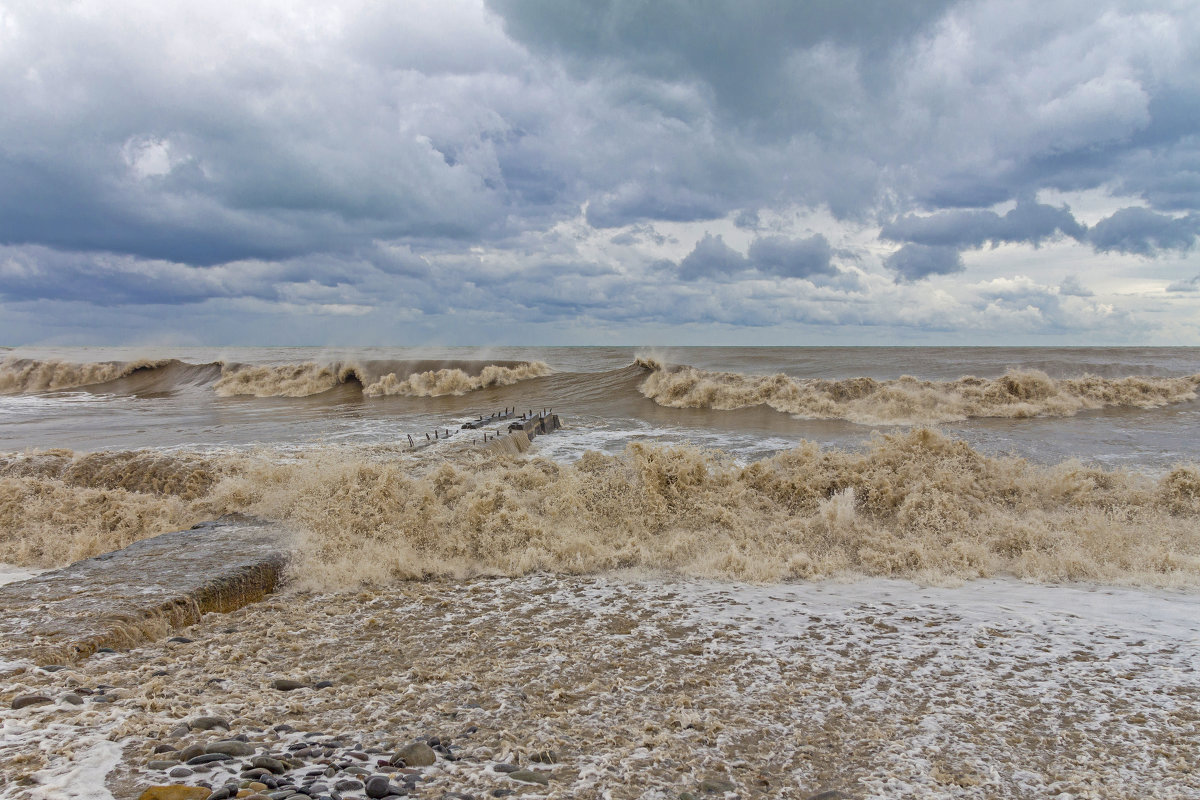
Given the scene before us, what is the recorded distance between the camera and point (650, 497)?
826 cm

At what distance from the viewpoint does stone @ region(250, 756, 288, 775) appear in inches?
110

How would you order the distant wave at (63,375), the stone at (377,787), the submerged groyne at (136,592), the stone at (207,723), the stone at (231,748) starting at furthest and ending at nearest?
1. the distant wave at (63,375)
2. the submerged groyne at (136,592)
3. the stone at (207,723)
4. the stone at (231,748)
5. the stone at (377,787)

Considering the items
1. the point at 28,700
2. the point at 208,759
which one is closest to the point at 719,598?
the point at 208,759

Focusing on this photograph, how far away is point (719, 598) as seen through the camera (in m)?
5.53

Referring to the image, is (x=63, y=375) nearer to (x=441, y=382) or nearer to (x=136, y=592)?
(x=441, y=382)

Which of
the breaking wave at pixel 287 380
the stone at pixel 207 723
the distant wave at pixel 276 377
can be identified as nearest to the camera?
the stone at pixel 207 723

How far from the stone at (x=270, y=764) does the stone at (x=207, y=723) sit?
61 cm

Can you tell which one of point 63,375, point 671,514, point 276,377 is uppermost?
point 63,375

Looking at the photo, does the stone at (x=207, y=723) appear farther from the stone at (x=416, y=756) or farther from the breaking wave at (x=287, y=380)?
the breaking wave at (x=287, y=380)

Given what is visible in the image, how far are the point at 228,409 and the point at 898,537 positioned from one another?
74.8 feet

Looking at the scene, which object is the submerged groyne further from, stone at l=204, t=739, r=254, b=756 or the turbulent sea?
stone at l=204, t=739, r=254, b=756

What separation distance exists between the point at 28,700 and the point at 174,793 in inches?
64.9

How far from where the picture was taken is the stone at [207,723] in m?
3.23

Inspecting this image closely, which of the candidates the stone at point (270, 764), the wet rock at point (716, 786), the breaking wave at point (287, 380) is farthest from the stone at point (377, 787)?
the breaking wave at point (287, 380)
